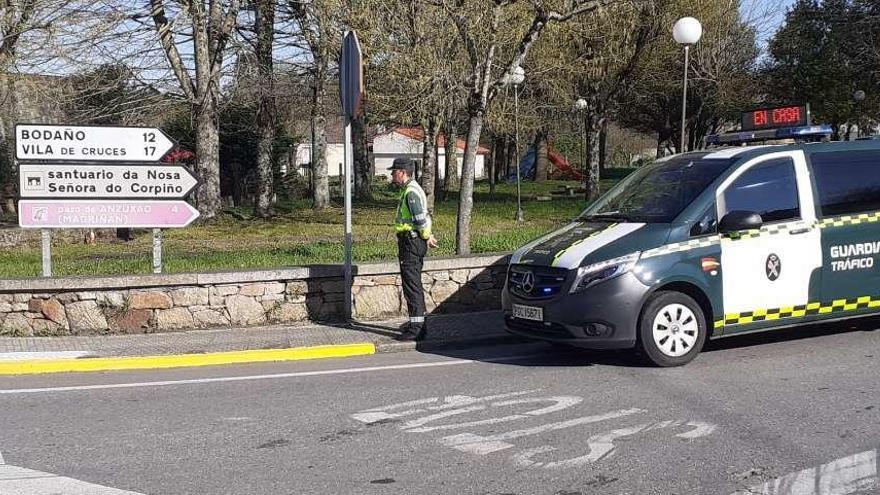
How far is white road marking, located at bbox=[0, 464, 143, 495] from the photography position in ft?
15.5

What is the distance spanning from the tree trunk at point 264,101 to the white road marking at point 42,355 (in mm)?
14387

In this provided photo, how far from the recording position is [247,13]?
72.7 ft

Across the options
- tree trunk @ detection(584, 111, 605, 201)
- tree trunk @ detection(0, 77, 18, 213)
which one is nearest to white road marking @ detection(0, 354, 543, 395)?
tree trunk @ detection(0, 77, 18, 213)

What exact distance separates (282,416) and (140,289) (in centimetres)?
392

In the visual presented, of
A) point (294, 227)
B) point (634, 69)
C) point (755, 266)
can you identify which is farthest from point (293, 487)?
point (634, 69)

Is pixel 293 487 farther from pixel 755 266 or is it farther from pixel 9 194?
pixel 9 194

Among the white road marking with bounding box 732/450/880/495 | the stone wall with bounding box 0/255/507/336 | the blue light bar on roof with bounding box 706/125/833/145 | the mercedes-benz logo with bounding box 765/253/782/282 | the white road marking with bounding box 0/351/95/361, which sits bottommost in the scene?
the white road marking with bounding box 732/450/880/495

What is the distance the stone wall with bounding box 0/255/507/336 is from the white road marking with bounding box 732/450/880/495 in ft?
18.8

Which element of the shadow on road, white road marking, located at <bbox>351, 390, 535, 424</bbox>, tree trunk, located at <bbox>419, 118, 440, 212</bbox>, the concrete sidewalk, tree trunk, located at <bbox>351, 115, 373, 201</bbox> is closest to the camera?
white road marking, located at <bbox>351, 390, 535, 424</bbox>

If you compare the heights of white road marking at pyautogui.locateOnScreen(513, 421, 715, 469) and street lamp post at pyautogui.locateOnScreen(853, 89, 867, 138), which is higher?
street lamp post at pyautogui.locateOnScreen(853, 89, 867, 138)

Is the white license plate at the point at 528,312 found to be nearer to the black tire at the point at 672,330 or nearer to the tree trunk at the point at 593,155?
the black tire at the point at 672,330

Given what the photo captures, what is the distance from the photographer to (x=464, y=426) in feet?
19.4

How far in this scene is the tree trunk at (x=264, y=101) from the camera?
2219 cm

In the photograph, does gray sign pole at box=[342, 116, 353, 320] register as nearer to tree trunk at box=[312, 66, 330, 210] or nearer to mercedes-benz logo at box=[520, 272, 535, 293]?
mercedes-benz logo at box=[520, 272, 535, 293]
